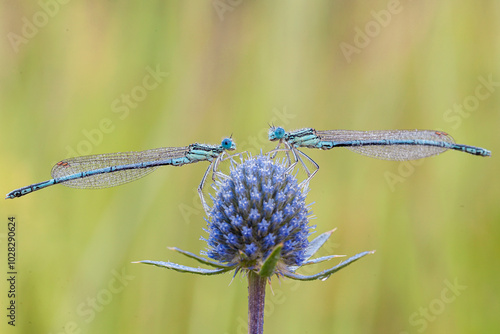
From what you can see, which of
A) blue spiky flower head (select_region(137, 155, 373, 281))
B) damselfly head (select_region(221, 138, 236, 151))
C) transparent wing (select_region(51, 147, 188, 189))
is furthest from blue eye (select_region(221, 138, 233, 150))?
transparent wing (select_region(51, 147, 188, 189))

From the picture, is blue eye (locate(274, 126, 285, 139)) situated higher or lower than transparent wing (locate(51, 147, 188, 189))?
higher

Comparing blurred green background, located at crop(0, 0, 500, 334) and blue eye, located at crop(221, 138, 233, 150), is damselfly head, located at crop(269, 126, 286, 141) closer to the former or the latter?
blue eye, located at crop(221, 138, 233, 150)

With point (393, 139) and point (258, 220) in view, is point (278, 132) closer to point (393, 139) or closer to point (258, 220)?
point (258, 220)

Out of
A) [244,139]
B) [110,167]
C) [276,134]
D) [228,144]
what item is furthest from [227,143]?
[244,139]

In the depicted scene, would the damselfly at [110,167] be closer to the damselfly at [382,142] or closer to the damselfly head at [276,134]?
the damselfly head at [276,134]

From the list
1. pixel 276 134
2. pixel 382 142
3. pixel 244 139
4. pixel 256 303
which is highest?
pixel 244 139

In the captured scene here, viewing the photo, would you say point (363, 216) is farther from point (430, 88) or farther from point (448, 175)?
point (430, 88)
